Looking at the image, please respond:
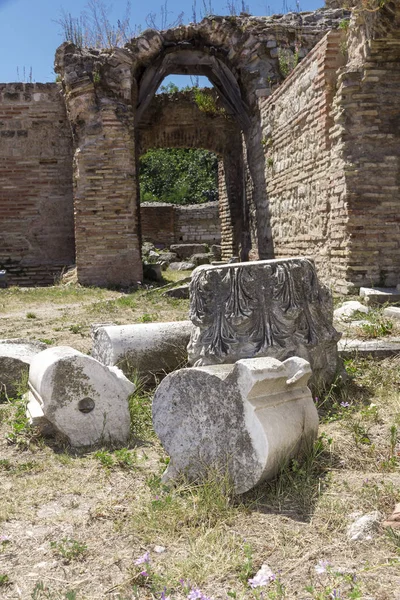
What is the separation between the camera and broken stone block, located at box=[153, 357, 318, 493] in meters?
2.44

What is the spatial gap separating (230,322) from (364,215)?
12.8 feet

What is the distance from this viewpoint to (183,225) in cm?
2238

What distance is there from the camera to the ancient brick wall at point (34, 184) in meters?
13.0

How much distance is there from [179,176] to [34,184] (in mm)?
17887

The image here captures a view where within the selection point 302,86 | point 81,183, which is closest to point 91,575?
point 302,86

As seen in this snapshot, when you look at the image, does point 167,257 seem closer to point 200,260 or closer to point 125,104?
point 200,260

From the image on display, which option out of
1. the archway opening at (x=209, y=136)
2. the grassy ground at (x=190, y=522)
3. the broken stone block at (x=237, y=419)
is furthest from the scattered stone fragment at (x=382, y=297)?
the archway opening at (x=209, y=136)

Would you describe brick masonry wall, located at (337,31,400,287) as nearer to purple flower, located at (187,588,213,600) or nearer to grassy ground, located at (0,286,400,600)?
grassy ground, located at (0,286,400,600)

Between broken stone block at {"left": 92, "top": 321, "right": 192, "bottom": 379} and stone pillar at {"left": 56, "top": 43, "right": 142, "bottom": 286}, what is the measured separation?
7.05 metres

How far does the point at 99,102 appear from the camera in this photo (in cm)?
1097

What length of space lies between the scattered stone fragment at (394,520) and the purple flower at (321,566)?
0.32 m

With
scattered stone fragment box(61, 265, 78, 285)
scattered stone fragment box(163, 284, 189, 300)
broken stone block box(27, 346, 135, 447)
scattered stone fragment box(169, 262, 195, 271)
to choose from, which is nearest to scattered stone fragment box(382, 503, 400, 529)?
broken stone block box(27, 346, 135, 447)

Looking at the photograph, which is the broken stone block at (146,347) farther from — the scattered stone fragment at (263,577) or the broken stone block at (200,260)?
the broken stone block at (200,260)

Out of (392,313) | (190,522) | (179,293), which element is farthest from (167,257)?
(190,522)
